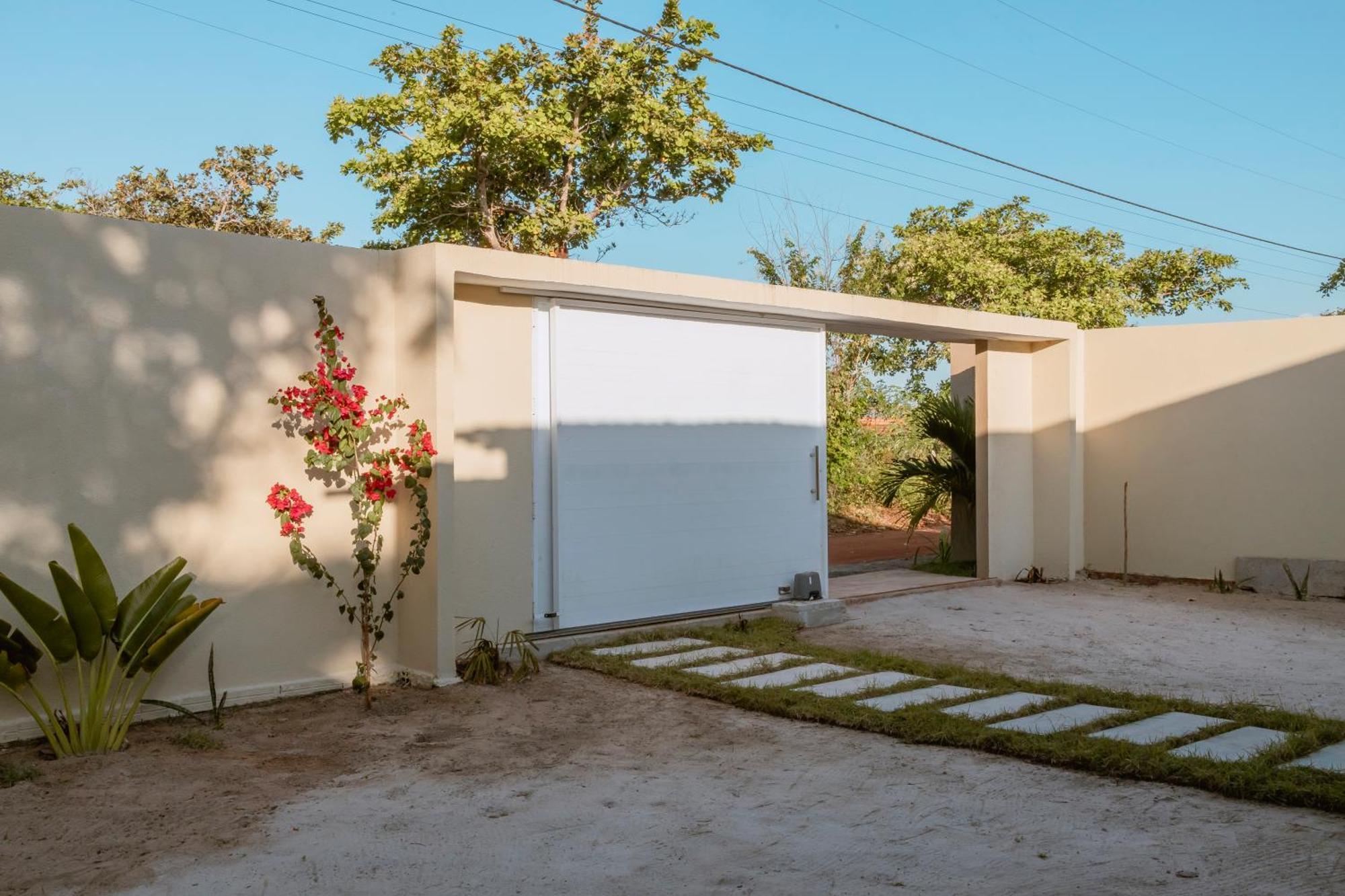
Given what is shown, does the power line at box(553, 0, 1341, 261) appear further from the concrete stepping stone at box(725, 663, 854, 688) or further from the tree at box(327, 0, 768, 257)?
the concrete stepping stone at box(725, 663, 854, 688)

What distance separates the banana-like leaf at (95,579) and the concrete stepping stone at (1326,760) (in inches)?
186

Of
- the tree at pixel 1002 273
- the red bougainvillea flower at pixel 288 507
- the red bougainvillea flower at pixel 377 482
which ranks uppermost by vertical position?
the tree at pixel 1002 273

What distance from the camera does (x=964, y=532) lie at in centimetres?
1188

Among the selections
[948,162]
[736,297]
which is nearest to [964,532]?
[736,297]

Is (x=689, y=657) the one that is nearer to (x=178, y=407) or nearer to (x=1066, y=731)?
(x=1066, y=731)

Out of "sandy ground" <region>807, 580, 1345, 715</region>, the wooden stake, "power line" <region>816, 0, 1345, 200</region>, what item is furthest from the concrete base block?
"power line" <region>816, 0, 1345, 200</region>

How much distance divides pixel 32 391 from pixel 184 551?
100cm

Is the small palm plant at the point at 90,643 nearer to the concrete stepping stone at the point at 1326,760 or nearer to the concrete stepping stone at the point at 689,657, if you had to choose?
the concrete stepping stone at the point at 689,657

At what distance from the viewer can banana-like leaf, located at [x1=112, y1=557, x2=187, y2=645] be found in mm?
4883

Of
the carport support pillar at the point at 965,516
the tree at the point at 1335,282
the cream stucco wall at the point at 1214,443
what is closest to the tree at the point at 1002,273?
the tree at the point at 1335,282

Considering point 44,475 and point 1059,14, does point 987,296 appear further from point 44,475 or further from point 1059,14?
point 44,475

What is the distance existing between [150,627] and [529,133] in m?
13.5

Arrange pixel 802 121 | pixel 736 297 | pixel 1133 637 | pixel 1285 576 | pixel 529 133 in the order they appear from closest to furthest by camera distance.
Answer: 1. pixel 1133 637
2. pixel 736 297
3. pixel 1285 576
4. pixel 529 133
5. pixel 802 121

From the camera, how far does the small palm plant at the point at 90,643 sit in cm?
465
